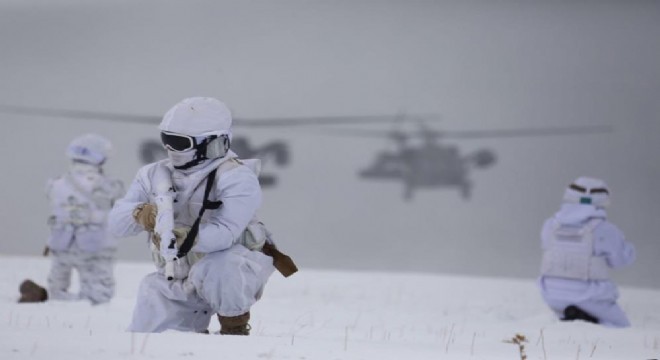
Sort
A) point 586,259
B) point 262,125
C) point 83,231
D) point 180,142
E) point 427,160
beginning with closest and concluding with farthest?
point 180,142
point 586,259
point 83,231
point 262,125
point 427,160

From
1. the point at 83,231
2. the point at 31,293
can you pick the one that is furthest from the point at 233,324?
the point at 83,231

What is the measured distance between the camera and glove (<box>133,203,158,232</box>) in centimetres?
359

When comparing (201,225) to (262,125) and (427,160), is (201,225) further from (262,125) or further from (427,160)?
(427,160)

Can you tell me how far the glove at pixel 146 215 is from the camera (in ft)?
11.8

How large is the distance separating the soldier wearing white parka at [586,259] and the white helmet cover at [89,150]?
127 inches

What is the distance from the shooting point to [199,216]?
3607 millimetres

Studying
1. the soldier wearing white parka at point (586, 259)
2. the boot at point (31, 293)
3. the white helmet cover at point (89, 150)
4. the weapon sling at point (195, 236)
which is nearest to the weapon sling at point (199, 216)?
the weapon sling at point (195, 236)

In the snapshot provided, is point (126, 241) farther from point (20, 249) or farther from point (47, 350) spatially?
point (47, 350)

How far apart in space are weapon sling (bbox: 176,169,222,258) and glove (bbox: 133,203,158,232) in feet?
0.50

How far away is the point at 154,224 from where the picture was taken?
11.8 ft

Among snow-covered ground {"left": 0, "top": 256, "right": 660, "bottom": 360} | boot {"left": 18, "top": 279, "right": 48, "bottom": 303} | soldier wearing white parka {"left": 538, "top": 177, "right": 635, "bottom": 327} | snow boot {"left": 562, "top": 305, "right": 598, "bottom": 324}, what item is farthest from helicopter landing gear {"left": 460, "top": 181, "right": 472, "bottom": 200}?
boot {"left": 18, "top": 279, "right": 48, "bottom": 303}

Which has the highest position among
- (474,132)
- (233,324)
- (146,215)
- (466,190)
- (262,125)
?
(474,132)

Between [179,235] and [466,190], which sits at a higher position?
[466,190]

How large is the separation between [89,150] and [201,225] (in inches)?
136
